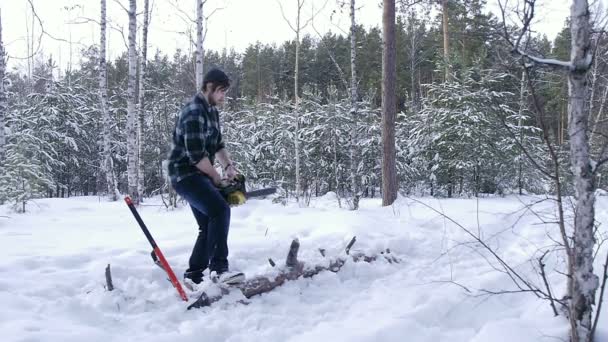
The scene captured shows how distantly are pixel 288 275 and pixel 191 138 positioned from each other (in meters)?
1.63

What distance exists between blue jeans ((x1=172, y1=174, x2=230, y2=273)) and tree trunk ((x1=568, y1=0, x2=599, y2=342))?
2573mm

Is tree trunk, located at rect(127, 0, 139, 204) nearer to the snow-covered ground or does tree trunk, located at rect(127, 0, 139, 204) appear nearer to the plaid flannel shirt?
the snow-covered ground

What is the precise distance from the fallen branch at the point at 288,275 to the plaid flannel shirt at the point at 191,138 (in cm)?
101

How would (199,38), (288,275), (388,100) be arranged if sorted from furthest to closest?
(199,38), (388,100), (288,275)

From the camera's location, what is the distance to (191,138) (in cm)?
364

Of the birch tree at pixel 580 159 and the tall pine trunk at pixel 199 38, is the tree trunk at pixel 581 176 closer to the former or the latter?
the birch tree at pixel 580 159

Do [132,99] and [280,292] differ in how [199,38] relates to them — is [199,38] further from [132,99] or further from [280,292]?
[280,292]

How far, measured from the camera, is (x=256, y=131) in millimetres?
20688

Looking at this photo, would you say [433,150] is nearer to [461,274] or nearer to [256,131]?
[256,131]

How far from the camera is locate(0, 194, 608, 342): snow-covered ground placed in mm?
3240

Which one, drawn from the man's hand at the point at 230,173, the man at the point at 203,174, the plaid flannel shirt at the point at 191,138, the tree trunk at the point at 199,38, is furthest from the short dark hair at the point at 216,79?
the tree trunk at the point at 199,38

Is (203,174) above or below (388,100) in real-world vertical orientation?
below

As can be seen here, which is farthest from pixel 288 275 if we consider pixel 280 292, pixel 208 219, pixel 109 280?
pixel 109 280

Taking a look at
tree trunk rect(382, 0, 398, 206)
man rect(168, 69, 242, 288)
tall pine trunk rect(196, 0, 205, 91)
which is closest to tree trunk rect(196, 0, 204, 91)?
tall pine trunk rect(196, 0, 205, 91)
